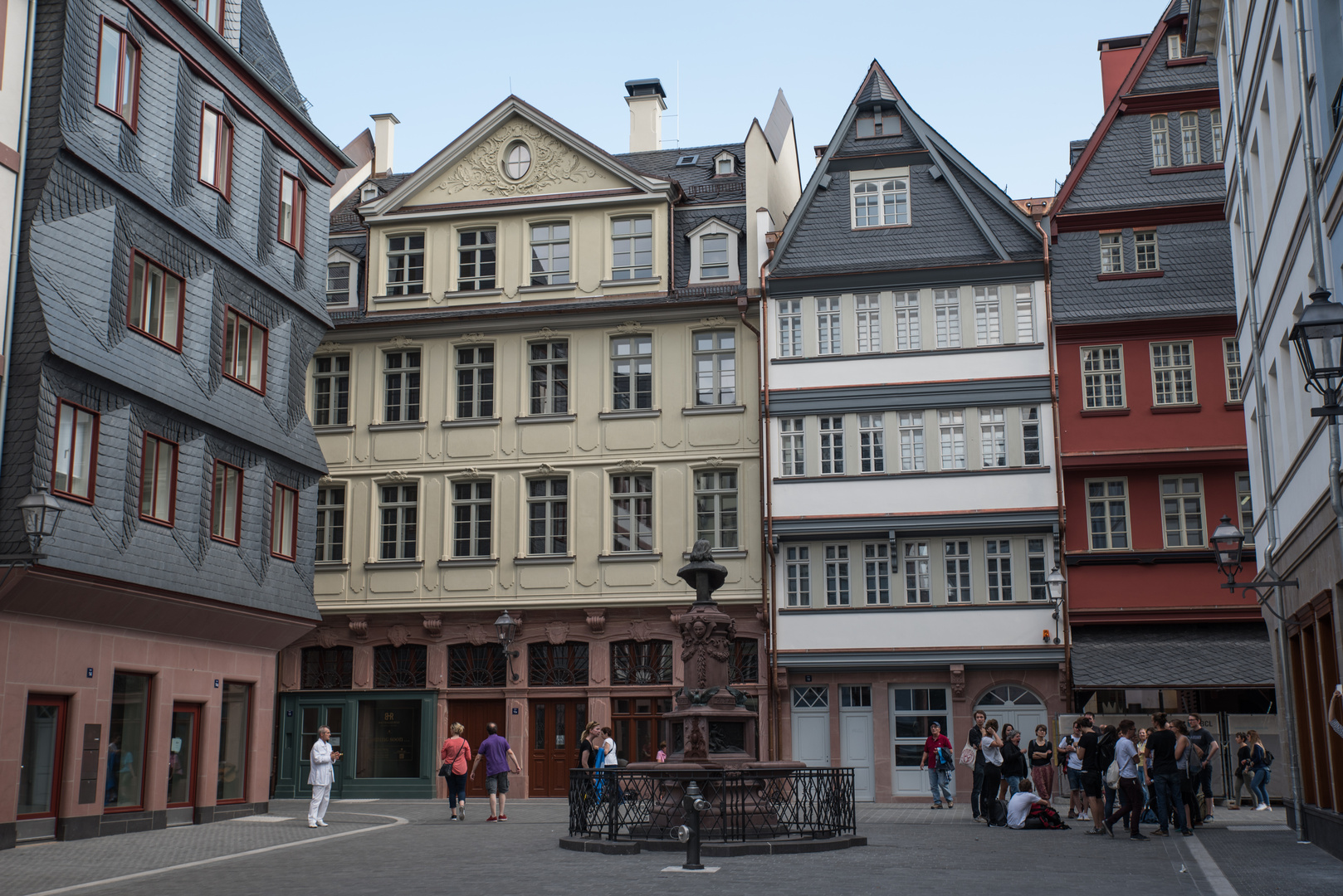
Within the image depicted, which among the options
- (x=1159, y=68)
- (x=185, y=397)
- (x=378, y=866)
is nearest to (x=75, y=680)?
(x=185, y=397)

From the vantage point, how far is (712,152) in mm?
38625

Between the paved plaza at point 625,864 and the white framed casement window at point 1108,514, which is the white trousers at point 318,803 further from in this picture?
the white framed casement window at point 1108,514

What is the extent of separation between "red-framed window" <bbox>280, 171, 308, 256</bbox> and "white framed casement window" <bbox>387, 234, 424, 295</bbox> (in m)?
6.43

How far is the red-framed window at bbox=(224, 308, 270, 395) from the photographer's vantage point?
2541 cm

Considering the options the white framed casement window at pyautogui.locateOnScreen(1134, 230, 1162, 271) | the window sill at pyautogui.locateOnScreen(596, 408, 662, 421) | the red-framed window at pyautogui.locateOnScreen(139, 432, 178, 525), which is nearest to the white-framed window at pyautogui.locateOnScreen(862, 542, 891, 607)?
the window sill at pyautogui.locateOnScreen(596, 408, 662, 421)

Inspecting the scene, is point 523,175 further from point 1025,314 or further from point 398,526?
point 1025,314

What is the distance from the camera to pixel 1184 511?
1199 inches

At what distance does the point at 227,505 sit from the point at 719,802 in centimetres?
1186

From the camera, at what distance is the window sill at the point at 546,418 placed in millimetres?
33594

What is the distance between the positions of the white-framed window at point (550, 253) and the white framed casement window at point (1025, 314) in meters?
10.6

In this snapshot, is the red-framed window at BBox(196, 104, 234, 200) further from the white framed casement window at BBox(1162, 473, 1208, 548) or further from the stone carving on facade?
the white framed casement window at BBox(1162, 473, 1208, 548)

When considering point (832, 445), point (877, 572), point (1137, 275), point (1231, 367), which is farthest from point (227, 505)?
point (1231, 367)

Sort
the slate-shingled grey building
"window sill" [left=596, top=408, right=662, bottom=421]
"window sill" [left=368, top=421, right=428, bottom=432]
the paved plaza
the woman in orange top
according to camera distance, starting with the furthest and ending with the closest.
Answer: "window sill" [left=368, top=421, right=428, bottom=432] → "window sill" [left=596, top=408, right=662, bottom=421] → the woman in orange top → the slate-shingled grey building → the paved plaza

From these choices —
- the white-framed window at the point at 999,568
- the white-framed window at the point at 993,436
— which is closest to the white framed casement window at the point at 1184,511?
the white-framed window at the point at 999,568
